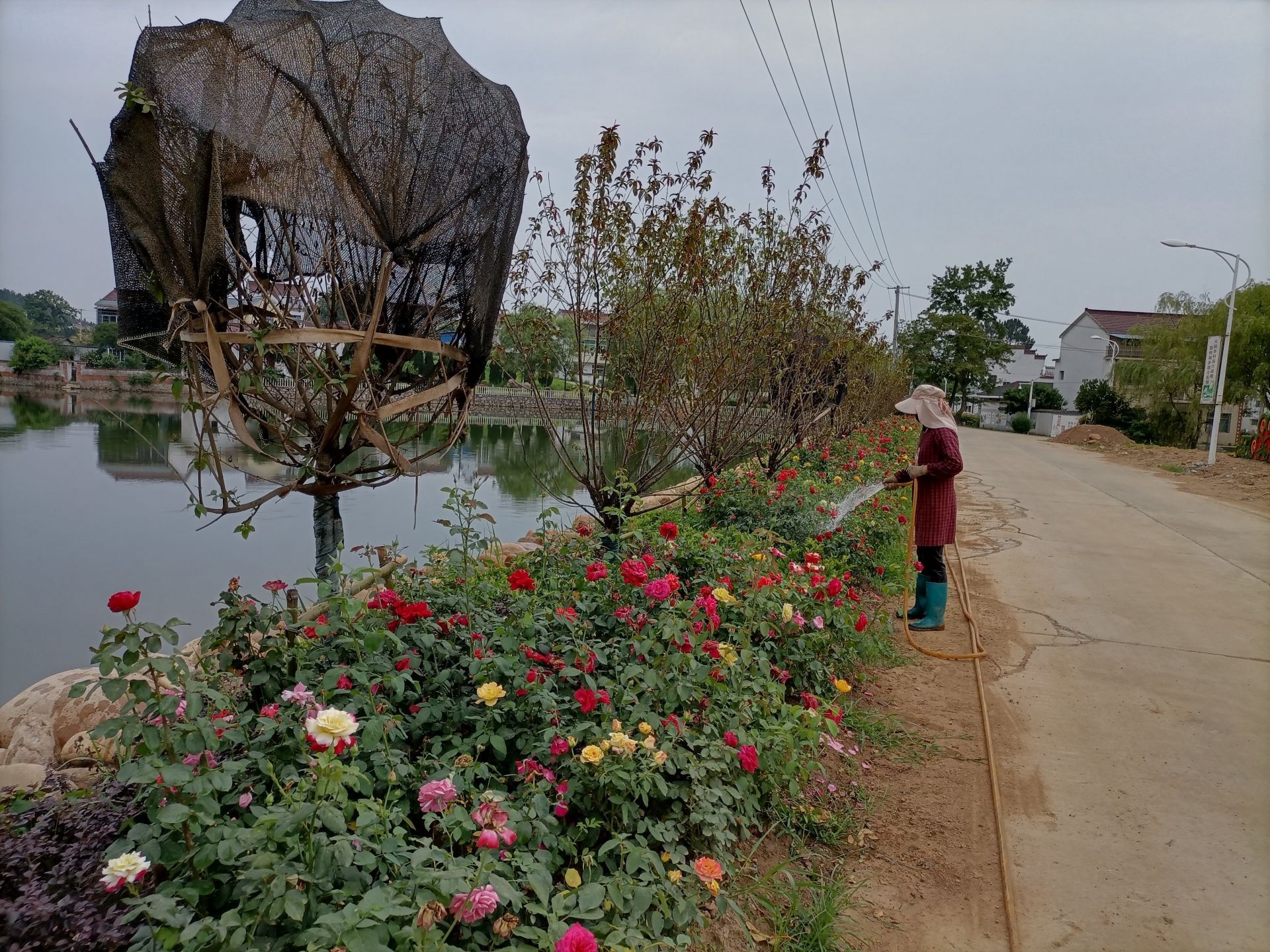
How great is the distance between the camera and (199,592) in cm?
742

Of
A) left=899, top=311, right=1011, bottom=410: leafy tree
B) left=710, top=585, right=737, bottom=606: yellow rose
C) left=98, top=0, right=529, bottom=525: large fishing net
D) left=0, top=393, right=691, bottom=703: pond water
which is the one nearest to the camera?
left=98, top=0, right=529, bottom=525: large fishing net

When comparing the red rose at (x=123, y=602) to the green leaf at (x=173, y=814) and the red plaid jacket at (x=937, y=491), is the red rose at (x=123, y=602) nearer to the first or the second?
the green leaf at (x=173, y=814)

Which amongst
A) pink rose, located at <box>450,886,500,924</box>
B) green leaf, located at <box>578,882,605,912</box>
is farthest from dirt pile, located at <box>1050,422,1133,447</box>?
pink rose, located at <box>450,886,500,924</box>

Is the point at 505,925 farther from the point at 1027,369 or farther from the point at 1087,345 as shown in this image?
the point at 1027,369

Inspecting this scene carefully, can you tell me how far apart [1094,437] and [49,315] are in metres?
34.0

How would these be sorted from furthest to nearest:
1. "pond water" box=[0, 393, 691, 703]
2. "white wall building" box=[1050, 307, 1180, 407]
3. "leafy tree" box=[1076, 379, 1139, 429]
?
"white wall building" box=[1050, 307, 1180, 407] → "leafy tree" box=[1076, 379, 1139, 429] → "pond water" box=[0, 393, 691, 703]

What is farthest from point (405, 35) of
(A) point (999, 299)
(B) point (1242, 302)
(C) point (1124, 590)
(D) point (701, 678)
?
(A) point (999, 299)

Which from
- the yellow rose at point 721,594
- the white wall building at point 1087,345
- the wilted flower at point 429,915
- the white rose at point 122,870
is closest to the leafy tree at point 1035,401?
the white wall building at point 1087,345

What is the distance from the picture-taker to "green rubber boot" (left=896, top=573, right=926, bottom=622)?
18.1 ft

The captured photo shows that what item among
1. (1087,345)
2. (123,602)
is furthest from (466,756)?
(1087,345)

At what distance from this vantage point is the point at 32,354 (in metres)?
17.0

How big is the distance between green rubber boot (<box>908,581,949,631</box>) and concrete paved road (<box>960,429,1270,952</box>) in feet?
1.73

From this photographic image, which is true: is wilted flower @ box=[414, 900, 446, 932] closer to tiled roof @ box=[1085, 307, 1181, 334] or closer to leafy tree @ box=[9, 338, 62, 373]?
leafy tree @ box=[9, 338, 62, 373]

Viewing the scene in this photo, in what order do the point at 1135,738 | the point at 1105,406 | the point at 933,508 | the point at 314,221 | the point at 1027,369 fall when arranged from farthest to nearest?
the point at 1027,369 → the point at 1105,406 → the point at 933,508 → the point at 1135,738 → the point at 314,221
